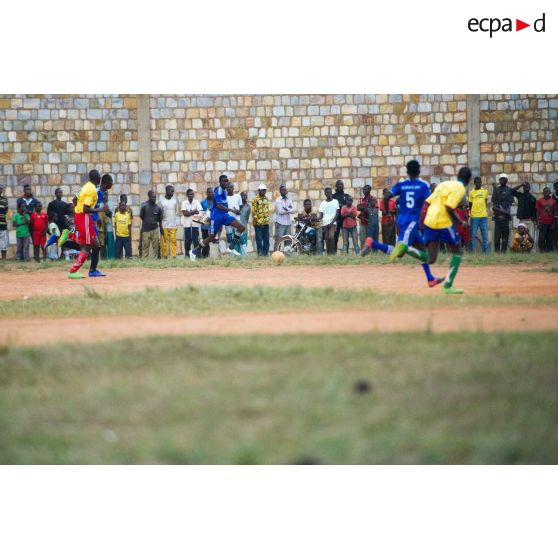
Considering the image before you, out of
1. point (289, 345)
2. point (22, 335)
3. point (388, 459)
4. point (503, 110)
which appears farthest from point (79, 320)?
point (503, 110)

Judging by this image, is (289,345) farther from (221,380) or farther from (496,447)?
(496,447)

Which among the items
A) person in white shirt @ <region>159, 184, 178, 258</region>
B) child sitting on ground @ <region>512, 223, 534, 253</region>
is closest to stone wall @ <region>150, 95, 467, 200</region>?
person in white shirt @ <region>159, 184, 178, 258</region>

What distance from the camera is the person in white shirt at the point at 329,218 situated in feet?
73.2

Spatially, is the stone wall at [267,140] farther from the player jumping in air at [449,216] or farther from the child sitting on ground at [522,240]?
the player jumping in air at [449,216]

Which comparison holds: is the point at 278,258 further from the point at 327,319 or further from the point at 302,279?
the point at 327,319

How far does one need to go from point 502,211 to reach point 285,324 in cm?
1419

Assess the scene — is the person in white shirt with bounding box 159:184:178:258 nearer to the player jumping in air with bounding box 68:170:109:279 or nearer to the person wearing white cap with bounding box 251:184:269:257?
the person wearing white cap with bounding box 251:184:269:257

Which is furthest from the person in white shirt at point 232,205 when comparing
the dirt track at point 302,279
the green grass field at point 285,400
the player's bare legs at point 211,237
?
the green grass field at point 285,400

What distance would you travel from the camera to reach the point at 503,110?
25469 millimetres

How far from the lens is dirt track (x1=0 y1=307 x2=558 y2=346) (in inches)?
352

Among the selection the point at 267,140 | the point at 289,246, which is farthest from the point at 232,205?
the point at 267,140

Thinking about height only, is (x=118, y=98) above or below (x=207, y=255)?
above
